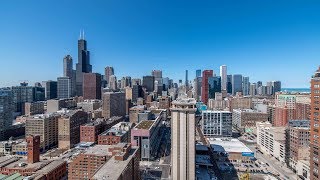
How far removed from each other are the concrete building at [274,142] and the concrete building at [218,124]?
2381cm

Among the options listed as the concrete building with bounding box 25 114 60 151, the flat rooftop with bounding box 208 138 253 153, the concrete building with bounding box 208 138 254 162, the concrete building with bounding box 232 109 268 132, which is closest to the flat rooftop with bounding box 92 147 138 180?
the concrete building with bounding box 208 138 254 162

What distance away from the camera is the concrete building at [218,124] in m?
144

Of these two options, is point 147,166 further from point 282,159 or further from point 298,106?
point 298,106

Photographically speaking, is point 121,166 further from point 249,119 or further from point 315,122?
point 249,119

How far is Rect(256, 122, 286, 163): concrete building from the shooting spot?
331ft

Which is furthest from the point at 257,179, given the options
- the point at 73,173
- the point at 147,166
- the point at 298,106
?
the point at 298,106

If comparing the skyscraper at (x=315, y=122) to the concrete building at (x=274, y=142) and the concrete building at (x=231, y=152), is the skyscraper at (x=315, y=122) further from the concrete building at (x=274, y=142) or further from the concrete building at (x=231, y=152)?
the concrete building at (x=274, y=142)

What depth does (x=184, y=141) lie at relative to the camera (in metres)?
62.3

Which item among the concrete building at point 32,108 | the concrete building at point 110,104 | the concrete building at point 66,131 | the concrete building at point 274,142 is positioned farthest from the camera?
the concrete building at point 110,104

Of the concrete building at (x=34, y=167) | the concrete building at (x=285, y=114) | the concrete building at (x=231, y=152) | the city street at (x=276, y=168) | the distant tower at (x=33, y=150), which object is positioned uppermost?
the concrete building at (x=285, y=114)

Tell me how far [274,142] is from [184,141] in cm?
6359

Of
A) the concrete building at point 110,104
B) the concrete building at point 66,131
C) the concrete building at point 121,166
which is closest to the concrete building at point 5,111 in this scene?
the concrete building at point 66,131

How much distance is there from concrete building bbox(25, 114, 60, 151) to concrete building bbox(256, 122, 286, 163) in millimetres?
107722

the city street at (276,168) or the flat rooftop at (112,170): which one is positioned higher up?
the flat rooftop at (112,170)
